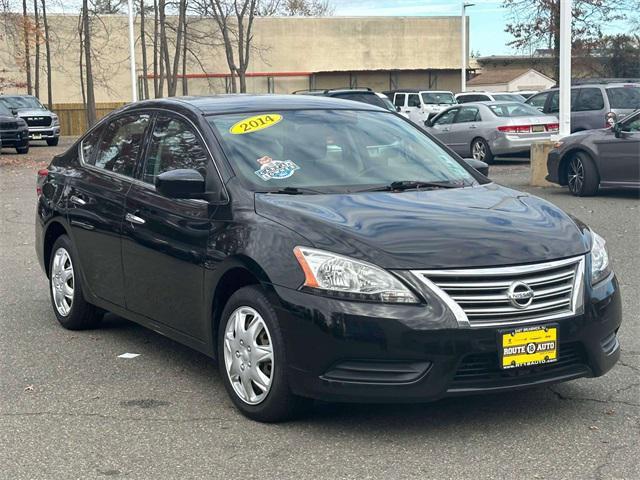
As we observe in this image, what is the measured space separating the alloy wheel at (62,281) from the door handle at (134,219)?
3.57 feet

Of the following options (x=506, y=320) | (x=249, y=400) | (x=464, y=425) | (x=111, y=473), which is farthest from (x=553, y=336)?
(x=111, y=473)

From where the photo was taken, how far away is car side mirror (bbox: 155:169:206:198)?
18.0 feet

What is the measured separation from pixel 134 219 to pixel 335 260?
186cm

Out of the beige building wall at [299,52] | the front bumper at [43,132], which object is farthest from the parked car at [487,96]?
the beige building wall at [299,52]

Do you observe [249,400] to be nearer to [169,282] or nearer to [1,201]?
[169,282]

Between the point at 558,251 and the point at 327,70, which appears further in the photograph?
the point at 327,70

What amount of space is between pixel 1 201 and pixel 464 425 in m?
13.8

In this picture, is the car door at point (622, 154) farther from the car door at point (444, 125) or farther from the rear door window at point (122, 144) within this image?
the rear door window at point (122, 144)

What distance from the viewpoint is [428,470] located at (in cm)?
438

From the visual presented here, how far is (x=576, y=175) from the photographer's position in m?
15.6

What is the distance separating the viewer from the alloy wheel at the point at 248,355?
4988 millimetres

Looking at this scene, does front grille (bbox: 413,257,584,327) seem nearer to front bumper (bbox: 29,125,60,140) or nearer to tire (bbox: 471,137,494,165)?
tire (bbox: 471,137,494,165)

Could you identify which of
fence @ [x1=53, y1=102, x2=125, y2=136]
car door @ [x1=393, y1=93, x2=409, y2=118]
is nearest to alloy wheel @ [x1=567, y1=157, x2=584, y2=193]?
car door @ [x1=393, y1=93, x2=409, y2=118]

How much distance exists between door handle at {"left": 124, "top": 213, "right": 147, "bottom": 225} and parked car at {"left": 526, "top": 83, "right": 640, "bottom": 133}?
1770cm
